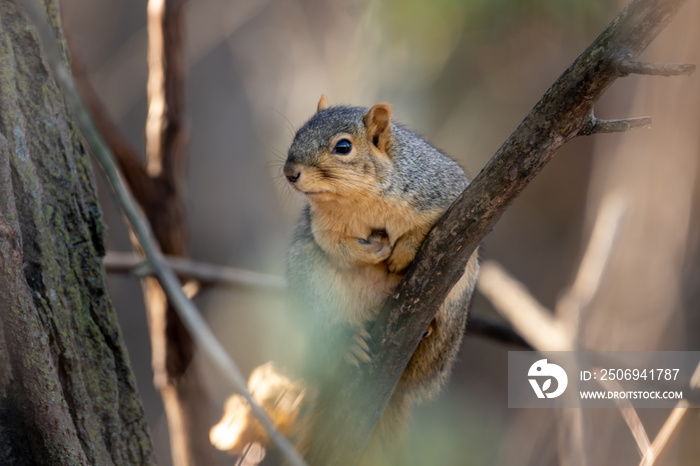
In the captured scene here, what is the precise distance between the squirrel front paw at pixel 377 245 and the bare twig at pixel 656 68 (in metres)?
0.80

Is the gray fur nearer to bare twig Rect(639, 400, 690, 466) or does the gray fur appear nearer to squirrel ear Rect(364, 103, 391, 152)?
squirrel ear Rect(364, 103, 391, 152)

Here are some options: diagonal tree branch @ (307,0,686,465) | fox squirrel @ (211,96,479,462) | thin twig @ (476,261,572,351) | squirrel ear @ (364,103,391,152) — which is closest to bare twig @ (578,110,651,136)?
diagonal tree branch @ (307,0,686,465)

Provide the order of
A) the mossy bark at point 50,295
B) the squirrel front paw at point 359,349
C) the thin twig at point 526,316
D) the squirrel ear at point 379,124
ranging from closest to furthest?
1. the mossy bark at point 50,295
2. the squirrel front paw at point 359,349
3. the squirrel ear at point 379,124
4. the thin twig at point 526,316

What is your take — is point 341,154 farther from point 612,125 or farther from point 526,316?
point 526,316

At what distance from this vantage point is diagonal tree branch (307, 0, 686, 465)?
1.24 m

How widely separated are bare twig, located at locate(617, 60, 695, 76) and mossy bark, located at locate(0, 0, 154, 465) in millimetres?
1135

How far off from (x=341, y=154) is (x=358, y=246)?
0.27 m

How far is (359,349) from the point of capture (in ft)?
5.69

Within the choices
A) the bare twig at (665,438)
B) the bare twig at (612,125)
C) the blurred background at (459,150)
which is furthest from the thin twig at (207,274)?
the bare twig at (612,125)

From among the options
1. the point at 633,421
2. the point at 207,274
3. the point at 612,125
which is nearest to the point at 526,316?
the point at 633,421

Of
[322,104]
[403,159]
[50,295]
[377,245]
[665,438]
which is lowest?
[50,295]

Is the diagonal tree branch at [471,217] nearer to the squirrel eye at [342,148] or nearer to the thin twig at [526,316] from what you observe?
the squirrel eye at [342,148]

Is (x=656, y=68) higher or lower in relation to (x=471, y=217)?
higher

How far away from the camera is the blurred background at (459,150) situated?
2.70 m
